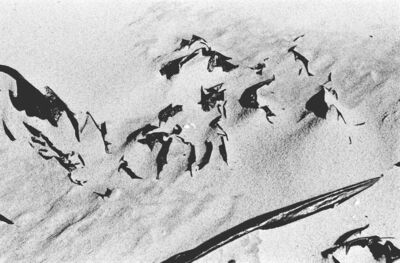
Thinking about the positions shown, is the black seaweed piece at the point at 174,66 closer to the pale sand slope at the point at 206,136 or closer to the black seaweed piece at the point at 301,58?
the pale sand slope at the point at 206,136

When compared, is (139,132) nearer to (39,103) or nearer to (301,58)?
(39,103)

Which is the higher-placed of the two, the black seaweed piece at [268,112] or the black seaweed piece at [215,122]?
the black seaweed piece at [215,122]

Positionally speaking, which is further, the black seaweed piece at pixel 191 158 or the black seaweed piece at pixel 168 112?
the black seaweed piece at pixel 168 112

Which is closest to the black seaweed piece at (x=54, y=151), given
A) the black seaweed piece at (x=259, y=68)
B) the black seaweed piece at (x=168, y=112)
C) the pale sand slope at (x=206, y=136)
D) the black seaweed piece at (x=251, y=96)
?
the pale sand slope at (x=206, y=136)

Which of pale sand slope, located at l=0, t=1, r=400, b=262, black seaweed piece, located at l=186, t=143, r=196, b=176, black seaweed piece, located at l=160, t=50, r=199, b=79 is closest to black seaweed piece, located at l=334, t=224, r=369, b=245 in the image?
pale sand slope, located at l=0, t=1, r=400, b=262

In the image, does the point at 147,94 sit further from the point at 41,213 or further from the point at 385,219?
the point at 385,219

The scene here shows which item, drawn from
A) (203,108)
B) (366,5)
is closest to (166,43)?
(203,108)
